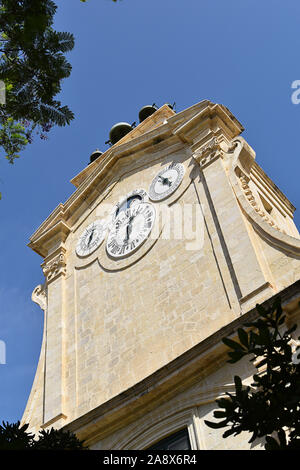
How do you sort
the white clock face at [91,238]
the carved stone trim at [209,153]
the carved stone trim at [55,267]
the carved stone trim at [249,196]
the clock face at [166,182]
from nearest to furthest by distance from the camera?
the carved stone trim at [249,196] < the carved stone trim at [209,153] < the clock face at [166,182] < the white clock face at [91,238] < the carved stone trim at [55,267]

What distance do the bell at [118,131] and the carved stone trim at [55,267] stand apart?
307 inches

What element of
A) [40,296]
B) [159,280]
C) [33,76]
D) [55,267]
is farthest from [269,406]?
[40,296]

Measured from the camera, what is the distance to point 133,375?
12.2m

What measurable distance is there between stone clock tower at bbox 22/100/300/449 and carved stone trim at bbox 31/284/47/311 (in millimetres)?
40

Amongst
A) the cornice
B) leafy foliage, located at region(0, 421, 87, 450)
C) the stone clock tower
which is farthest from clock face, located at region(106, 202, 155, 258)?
leafy foliage, located at region(0, 421, 87, 450)

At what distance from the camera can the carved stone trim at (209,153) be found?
14109mm

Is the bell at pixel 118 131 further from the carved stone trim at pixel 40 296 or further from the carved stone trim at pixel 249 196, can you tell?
the carved stone trim at pixel 249 196

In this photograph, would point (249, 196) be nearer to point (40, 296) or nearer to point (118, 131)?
point (40, 296)

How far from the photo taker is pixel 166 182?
15.1m

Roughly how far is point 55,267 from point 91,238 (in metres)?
1.29

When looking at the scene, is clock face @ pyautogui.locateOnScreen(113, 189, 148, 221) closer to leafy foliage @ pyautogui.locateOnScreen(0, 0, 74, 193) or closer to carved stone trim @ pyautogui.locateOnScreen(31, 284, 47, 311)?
carved stone trim @ pyautogui.locateOnScreen(31, 284, 47, 311)

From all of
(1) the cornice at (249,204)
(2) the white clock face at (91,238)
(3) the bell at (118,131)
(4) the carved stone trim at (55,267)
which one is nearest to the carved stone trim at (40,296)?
(4) the carved stone trim at (55,267)

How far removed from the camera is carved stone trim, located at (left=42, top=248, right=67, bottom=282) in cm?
1613

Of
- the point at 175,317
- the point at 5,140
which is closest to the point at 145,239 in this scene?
the point at 175,317
